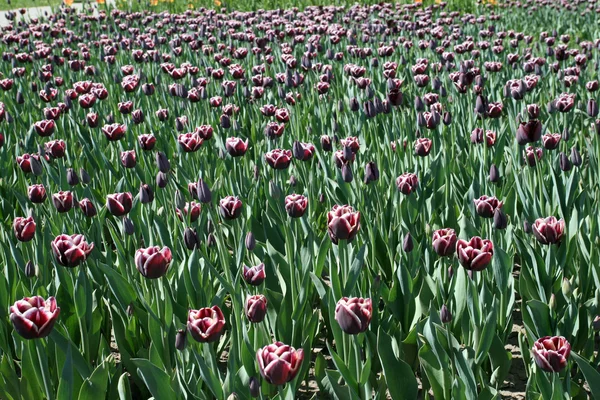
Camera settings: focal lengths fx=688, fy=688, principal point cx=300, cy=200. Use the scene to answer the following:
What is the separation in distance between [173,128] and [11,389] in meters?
2.84

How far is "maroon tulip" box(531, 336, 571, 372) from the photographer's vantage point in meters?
1.43

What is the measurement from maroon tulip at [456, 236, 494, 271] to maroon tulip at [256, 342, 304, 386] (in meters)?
0.62

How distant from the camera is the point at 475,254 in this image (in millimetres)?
1798

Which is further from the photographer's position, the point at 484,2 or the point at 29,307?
the point at 484,2

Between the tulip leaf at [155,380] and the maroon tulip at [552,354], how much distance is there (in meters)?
0.87

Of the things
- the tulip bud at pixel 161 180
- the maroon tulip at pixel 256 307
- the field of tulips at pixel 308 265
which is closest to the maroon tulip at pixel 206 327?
the field of tulips at pixel 308 265

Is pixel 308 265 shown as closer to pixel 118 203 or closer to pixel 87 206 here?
pixel 118 203

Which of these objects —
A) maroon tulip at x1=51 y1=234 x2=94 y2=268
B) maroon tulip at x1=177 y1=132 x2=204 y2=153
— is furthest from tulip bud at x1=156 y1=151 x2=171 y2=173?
maroon tulip at x1=51 y1=234 x2=94 y2=268

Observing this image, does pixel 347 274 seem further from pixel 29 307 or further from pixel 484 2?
pixel 484 2

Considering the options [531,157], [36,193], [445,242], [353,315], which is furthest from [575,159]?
[36,193]

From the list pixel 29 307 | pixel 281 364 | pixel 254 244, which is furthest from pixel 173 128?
pixel 281 364

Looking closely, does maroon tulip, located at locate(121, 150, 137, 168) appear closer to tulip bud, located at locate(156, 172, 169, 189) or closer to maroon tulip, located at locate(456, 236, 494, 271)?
tulip bud, located at locate(156, 172, 169, 189)

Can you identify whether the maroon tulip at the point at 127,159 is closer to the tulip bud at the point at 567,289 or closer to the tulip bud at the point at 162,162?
the tulip bud at the point at 162,162

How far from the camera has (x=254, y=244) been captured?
2271 mm
